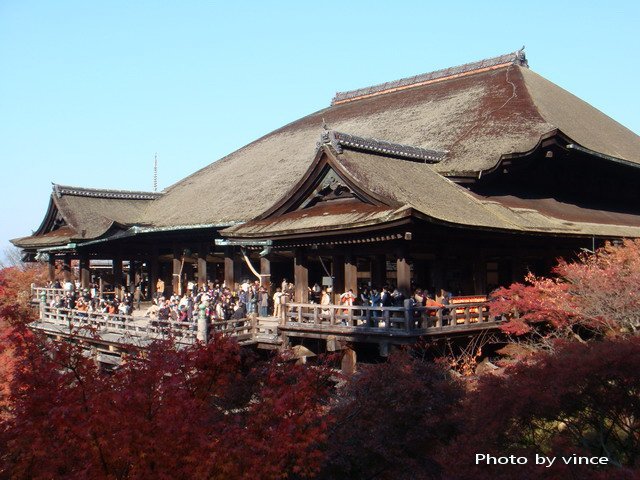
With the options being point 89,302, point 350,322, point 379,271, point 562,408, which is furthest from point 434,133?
point 562,408

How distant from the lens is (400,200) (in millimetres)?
16203

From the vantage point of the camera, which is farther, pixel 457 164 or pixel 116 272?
pixel 116 272

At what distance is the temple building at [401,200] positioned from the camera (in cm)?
1744

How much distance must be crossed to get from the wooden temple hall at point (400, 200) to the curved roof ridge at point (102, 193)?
75mm

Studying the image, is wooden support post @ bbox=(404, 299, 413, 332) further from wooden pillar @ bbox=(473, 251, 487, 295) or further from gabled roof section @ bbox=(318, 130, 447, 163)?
gabled roof section @ bbox=(318, 130, 447, 163)

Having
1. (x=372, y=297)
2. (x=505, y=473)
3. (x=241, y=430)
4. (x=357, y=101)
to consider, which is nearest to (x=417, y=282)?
(x=372, y=297)

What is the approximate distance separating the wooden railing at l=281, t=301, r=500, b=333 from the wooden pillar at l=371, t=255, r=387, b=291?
1686 mm

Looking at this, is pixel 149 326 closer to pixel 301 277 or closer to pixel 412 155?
pixel 301 277

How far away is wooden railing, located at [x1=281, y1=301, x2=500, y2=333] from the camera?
14.8 metres

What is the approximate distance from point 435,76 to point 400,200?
2046 cm

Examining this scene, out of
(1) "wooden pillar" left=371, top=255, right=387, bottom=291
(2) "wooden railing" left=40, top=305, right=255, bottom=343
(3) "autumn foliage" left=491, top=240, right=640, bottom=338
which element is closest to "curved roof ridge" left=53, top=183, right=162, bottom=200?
(2) "wooden railing" left=40, top=305, right=255, bottom=343

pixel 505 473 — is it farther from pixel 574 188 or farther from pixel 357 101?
pixel 357 101

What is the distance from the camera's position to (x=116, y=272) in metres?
30.8

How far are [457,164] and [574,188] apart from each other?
4.85 m
